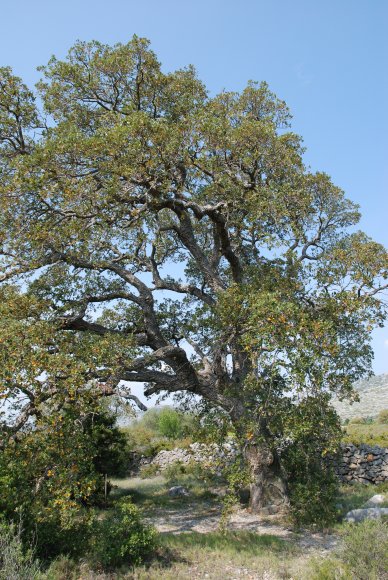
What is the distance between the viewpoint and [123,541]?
8.45 m

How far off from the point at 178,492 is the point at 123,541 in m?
10.1

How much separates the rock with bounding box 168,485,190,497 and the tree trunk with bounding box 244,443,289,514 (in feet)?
16.9

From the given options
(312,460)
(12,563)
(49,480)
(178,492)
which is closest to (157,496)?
(178,492)

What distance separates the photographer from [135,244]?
14.3 metres

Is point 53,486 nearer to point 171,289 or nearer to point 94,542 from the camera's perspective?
point 94,542

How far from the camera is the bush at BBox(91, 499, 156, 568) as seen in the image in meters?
8.32

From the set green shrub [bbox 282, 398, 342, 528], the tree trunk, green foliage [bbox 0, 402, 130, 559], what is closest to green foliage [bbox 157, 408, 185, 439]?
the tree trunk

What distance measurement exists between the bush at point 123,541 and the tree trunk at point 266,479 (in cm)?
498

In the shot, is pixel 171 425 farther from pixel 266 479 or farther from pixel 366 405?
pixel 366 405

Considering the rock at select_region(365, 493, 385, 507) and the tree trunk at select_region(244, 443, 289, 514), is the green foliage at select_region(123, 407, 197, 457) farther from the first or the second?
the rock at select_region(365, 493, 385, 507)

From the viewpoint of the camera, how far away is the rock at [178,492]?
17709mm

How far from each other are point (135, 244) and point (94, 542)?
8603 millimetres

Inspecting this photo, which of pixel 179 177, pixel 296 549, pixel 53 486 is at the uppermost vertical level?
pixel 179 177

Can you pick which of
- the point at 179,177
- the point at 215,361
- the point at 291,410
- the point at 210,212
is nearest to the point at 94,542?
the point at 291,410
